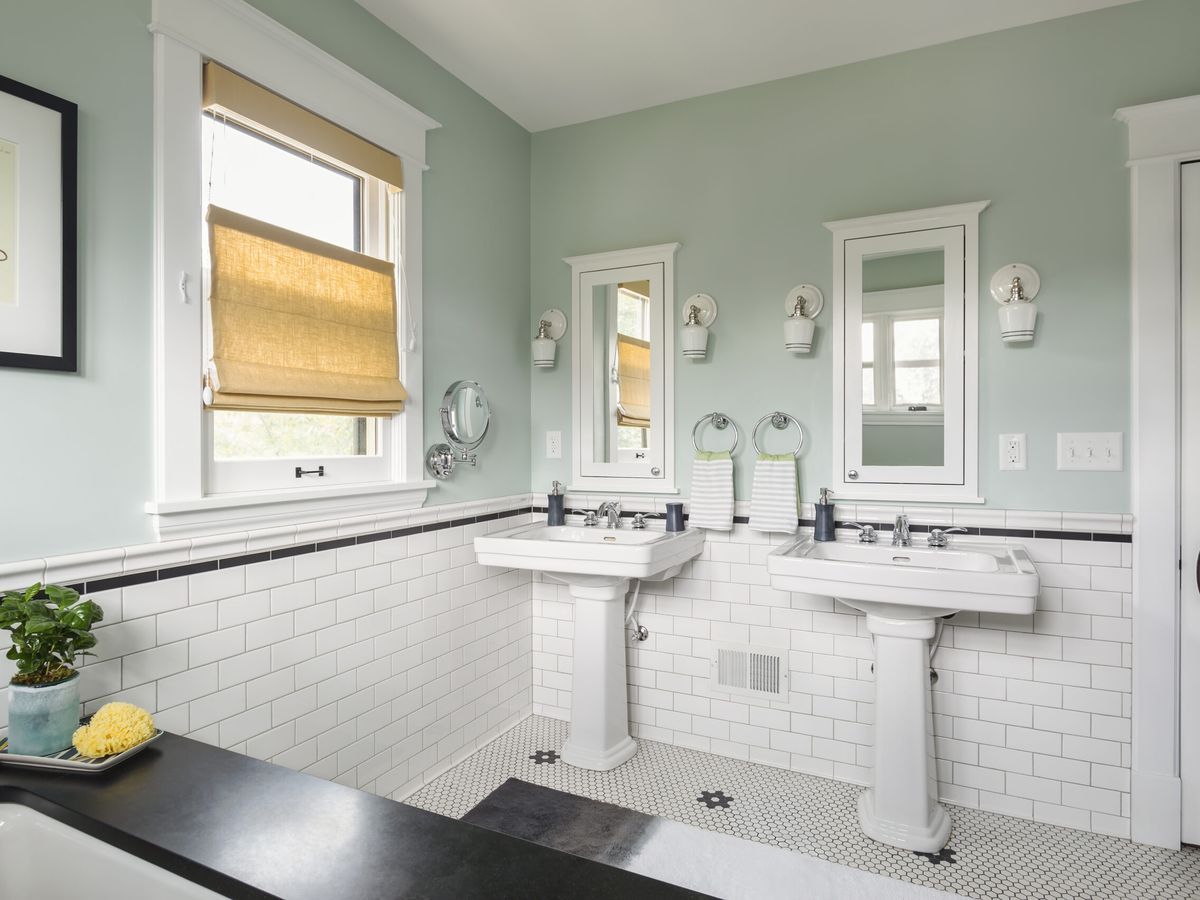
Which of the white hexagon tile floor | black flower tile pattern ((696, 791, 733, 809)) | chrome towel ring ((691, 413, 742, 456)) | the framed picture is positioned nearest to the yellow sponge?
the framed picture

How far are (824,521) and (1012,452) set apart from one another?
26.6 inches

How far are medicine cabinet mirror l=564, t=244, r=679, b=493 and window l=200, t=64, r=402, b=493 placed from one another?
97cm

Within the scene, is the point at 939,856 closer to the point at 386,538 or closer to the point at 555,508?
the point at 555,508

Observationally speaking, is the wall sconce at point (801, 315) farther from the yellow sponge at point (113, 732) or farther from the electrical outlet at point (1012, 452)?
the yellow sponge at point (113, 732)

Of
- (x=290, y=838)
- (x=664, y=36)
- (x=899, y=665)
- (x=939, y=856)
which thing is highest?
(x=664, y=36)

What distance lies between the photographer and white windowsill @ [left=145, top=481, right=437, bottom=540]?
1.75 meters

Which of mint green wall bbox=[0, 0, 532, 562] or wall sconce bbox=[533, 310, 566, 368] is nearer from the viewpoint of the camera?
mint green wall bbox=[0, 0, 532, 562]

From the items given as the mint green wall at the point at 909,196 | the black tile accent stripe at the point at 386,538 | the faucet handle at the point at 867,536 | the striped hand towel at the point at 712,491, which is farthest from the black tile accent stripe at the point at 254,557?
the faucet handle at the point at 867,536

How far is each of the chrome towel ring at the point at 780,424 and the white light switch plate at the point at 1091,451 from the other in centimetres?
86

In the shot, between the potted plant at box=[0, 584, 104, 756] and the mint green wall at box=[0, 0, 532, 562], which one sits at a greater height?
the mint green wall at box=[0, 0, 532, 562]

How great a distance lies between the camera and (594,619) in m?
2.78

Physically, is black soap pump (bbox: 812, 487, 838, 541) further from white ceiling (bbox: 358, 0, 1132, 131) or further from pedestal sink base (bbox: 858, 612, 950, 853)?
white ceiling (bbox: 358, 0, 1132, 131)

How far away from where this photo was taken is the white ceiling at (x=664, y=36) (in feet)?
7.73

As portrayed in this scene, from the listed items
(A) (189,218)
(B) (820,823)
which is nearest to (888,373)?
(B) (820,823)
